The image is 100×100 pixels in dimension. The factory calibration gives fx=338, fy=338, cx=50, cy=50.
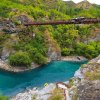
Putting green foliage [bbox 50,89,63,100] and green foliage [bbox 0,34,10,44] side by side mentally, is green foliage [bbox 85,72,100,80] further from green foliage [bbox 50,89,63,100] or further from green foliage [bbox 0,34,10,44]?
green foliage [bbox 0,34,10,44]

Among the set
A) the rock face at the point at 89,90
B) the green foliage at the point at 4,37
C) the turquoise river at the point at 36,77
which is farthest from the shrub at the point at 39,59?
the rock face at the point at 89,90

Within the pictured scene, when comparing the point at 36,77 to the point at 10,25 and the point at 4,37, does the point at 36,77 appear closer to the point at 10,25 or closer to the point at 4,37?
the point at 10,25

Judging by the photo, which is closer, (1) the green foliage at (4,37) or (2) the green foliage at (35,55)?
(2) the green foliage at (35,55)

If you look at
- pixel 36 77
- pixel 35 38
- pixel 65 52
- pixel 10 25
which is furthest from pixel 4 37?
pixel 65 52

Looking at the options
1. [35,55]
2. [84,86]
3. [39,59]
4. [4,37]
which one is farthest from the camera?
[35,55]

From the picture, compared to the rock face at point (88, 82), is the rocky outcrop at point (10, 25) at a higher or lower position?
lower

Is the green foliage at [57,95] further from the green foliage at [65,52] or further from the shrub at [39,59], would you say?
the green foliage at [65,52]

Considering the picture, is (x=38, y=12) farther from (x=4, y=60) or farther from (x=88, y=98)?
(x=88, y=98)

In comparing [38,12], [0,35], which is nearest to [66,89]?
[0,35]
